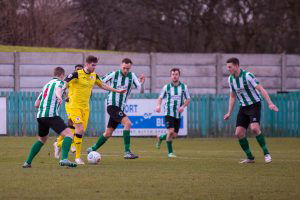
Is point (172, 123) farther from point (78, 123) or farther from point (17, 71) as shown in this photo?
point (17, 71)

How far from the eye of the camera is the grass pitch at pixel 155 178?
33.0ft

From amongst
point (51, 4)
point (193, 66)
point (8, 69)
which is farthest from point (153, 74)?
point (51, 4)

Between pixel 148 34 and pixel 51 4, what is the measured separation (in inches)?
424

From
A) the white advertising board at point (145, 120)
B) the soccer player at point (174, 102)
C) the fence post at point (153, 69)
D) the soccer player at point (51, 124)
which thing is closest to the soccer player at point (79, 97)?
the soccer player at point (51, 124)

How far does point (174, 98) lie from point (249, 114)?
11.3 ft

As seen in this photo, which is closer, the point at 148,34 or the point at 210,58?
the point at 210,58

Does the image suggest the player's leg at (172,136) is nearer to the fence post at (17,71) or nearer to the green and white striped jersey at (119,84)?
the green and white striped jersey at (119,84)

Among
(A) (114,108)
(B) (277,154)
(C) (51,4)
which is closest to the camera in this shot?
(A) (114,108)

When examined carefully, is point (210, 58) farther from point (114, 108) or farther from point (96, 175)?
point (96, 175)

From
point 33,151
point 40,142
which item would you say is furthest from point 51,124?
point 33,151

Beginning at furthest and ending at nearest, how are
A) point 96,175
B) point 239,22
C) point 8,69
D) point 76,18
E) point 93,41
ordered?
point 93,41
point 239,22
point 76,18
point 8,69
point 96,175

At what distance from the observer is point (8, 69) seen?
92.0 ft

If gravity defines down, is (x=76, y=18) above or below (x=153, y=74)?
above

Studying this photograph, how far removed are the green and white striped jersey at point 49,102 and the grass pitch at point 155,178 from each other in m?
0.94
